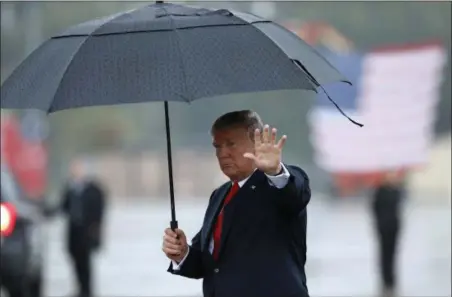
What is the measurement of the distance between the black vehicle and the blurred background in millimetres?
1573

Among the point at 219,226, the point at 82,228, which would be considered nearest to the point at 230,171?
the point at 219,226

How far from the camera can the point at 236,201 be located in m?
5.39

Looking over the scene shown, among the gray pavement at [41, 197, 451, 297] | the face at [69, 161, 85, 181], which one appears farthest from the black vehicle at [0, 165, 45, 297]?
the face at [69, 161, 85, 181]

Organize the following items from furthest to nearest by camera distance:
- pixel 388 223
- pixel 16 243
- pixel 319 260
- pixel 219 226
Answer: pixel 319 260
pixel 388 223
pixel 16 243
pixel 219 226

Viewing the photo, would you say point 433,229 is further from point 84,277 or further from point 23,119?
point 84,277

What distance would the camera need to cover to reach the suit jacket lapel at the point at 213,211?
18.2ft

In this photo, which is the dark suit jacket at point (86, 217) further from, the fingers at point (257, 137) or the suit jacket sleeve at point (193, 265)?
the fingers at point (257, 137)

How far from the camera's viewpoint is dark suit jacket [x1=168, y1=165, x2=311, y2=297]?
5.33m

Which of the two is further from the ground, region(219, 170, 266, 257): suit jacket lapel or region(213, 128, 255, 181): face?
region(213, 128, 255, 181): face

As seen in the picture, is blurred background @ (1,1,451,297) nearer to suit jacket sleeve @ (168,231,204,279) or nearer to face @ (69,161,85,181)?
face @ (69,161,85,181)

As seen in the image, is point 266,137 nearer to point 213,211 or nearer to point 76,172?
point 213,211

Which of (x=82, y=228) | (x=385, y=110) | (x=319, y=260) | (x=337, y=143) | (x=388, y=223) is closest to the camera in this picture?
(x=385, y=110)

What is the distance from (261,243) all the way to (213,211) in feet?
1.06

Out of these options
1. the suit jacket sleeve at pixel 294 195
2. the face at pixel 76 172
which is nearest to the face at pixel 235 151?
the suit jacket sleeve at pixel 294 195
